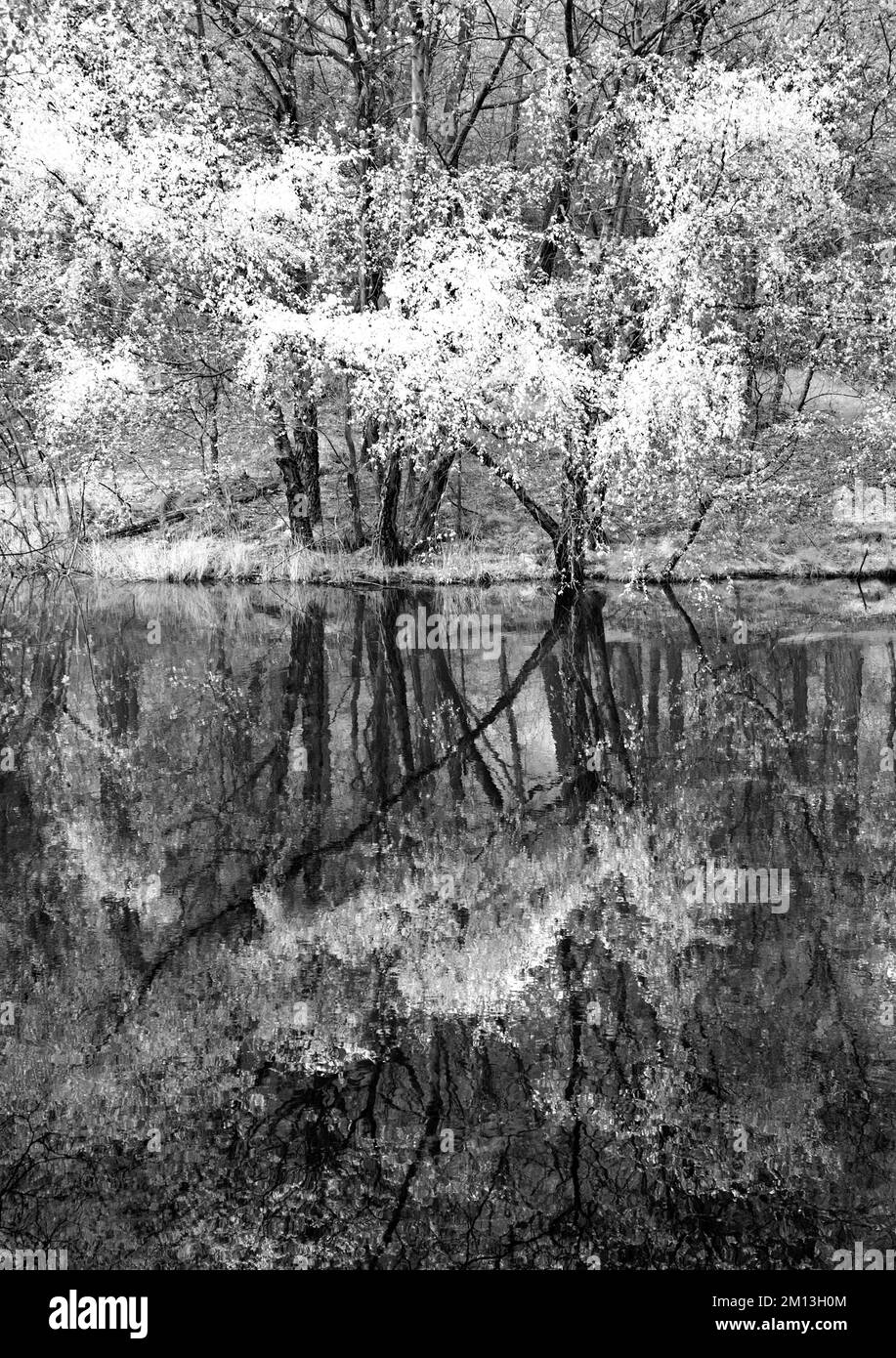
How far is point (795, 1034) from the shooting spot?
6.09m

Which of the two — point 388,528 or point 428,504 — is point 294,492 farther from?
point 428,504

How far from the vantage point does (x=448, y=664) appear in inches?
703

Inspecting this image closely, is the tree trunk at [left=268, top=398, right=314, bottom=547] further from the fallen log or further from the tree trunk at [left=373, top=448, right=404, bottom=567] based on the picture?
the fallen log

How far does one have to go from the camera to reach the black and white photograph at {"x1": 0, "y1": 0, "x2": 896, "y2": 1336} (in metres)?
5.07

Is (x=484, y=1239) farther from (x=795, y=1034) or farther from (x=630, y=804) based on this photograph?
(x=630, y=804)

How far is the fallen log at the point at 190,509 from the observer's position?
28.8 m

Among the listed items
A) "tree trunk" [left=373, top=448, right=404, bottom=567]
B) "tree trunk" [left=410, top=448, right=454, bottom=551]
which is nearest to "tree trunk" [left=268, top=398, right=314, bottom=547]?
"tree trunk" [left=373, top=448, right=404, bottom=567]

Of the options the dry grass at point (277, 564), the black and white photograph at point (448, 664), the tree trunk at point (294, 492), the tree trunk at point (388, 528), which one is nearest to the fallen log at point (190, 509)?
the black and white photograph at point (448, 664)

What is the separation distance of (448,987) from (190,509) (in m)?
24.1

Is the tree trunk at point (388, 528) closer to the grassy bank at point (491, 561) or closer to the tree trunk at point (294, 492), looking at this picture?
the grassy bank at point (491, 561)

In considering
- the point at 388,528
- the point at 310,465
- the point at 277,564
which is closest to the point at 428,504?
the point at 388,528

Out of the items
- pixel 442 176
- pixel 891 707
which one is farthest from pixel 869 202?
pixel 891 707

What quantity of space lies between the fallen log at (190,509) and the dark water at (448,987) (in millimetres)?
15029

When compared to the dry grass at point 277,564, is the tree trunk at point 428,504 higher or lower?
higher
